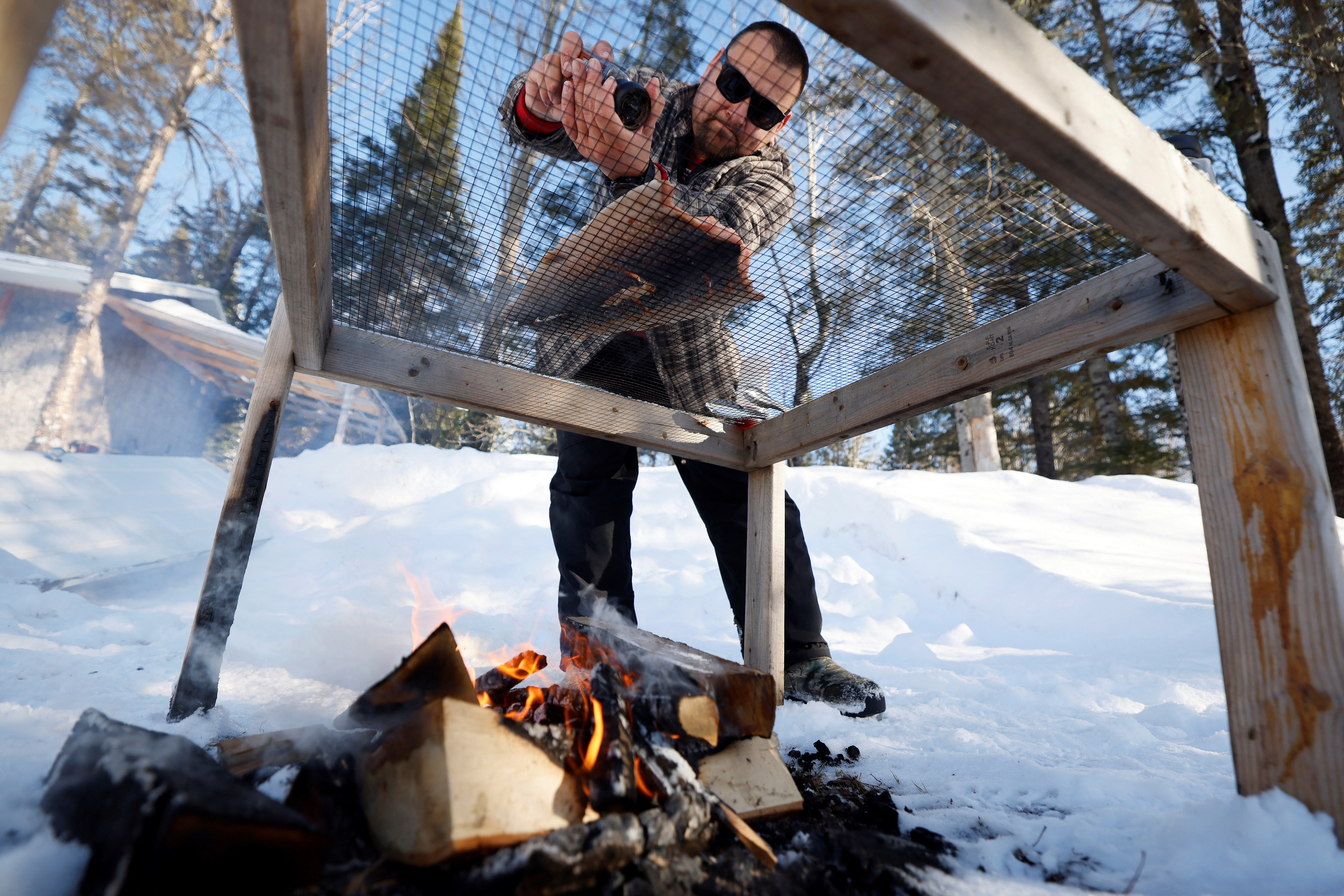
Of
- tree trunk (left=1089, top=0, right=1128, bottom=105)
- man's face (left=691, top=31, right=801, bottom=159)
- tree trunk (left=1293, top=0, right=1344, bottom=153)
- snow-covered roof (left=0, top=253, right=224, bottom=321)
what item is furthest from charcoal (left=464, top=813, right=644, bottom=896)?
snow-covered roof (left=0, top=253, right=224, bottom=321)

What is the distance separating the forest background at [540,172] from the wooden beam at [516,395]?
19cm

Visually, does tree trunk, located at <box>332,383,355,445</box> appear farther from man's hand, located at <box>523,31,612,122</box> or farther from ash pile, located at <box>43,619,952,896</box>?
ash pile, located at <box>43,619,952,896</box>

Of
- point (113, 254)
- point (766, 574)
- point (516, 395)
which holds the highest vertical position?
point (113, 254)

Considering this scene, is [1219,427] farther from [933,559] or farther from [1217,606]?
[933,559]

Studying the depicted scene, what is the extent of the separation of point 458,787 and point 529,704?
505 millimetres

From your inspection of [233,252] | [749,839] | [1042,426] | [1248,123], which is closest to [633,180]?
[749,839]

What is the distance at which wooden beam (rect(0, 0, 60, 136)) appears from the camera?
0.53 meters

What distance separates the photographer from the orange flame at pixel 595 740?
1.05m

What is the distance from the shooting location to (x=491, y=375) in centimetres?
198

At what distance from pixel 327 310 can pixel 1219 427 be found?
6.84ft

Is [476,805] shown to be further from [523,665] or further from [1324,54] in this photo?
[1324,54]

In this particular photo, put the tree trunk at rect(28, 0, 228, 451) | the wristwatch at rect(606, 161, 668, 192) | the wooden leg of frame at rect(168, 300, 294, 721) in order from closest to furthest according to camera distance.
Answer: the wristwatch at rect(606, 161, 668, 192) < the wooden leg of frame at rect(168, 300, 294, 721) < the tree trunk at rect(28, 0, 228, 451)

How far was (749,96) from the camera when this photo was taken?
4.73 ft

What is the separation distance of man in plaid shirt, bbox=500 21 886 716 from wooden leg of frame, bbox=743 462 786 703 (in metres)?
0.18
